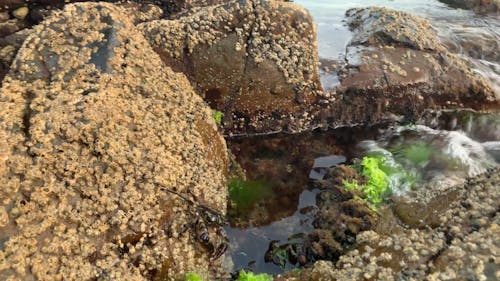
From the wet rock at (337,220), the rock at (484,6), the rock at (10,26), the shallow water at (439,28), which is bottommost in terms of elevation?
the wet rock at (337,220)

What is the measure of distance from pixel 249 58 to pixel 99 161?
357 centimetres

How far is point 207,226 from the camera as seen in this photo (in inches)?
227

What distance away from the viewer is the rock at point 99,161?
464cm

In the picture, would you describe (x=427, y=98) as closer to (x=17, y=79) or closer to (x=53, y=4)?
(x=17, y=79)

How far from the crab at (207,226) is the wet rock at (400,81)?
11.4 feet

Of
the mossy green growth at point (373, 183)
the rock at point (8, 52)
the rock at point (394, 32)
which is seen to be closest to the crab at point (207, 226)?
the mossy green growth at point (373, 183)

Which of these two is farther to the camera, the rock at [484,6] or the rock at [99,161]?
the rock at [484,6]

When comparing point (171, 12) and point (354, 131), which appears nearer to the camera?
point (354, 131)

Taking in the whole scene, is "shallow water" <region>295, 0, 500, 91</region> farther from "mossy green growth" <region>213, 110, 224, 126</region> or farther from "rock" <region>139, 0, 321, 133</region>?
"mossy green growth" <region>213, 110, 224, 126</region>

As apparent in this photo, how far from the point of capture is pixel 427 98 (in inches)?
356

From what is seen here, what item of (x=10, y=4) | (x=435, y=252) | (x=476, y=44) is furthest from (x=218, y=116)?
(x=476, y=44)

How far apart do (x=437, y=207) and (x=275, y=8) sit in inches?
169

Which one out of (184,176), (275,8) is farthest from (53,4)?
(184,176)

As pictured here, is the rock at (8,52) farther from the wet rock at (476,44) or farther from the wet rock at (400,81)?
the wet rock at (476,44)
